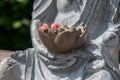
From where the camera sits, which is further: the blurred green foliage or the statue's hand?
the blurred green foliage

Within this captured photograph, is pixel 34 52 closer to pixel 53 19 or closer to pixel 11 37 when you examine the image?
pixel 53 19

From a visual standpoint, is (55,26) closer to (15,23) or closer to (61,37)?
(61,37)

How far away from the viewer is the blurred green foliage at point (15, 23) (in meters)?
12.4

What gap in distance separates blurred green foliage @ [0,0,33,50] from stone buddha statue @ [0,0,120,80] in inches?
174

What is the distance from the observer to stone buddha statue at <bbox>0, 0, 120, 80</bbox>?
24.9 ft

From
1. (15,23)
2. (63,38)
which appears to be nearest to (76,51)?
(63,38)

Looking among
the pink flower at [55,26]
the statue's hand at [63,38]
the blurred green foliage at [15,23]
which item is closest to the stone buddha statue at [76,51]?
the statue's hand at [63,38]

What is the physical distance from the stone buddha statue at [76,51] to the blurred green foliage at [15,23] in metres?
4.42

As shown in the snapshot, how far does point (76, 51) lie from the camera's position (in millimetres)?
7598

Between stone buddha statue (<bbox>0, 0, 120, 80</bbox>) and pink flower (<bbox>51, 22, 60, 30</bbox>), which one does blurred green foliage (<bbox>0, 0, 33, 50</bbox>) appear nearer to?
stone buddha statue (<bbox>0, 0, 120, 80</bbox>)

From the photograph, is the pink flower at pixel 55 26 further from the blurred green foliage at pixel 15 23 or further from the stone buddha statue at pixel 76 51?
the blurred green foliage at pixel 15 23

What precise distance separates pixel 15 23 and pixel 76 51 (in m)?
4.85

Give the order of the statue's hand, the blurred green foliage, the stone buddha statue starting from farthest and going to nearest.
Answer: the blurred green foliage, the stone buddha statue, the statue's hand

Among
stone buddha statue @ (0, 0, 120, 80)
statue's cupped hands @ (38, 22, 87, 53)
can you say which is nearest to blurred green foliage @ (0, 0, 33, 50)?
stone buddha statue @ (0, 0, 120, 80)
